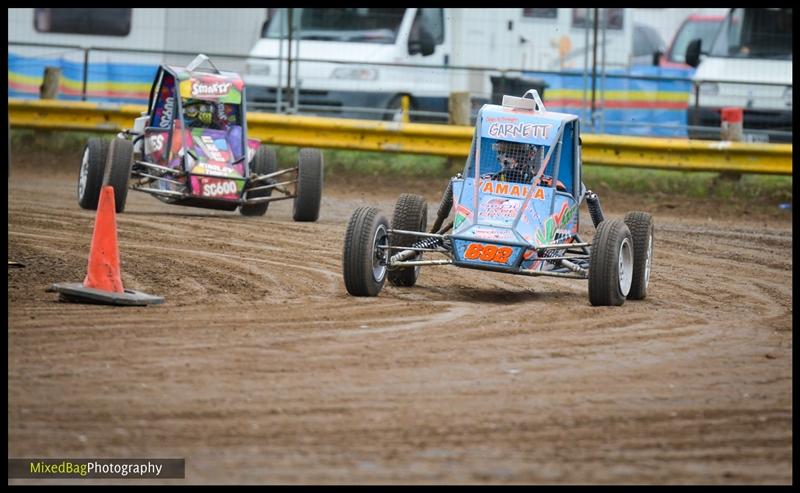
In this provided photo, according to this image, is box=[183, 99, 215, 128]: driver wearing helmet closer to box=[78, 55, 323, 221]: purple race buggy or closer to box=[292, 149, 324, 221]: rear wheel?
box=[78, 55, 323, 221]: purple race buggy

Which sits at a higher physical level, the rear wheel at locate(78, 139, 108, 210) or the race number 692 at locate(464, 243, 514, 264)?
the rear wheel at locate(78, 139, 108, 210)

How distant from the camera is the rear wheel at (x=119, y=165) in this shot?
44.3ft

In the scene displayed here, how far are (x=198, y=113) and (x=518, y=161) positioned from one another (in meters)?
5.39

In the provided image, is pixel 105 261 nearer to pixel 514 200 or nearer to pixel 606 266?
pixel 514 200

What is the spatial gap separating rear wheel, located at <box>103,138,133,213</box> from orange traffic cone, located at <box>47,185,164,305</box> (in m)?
4.73

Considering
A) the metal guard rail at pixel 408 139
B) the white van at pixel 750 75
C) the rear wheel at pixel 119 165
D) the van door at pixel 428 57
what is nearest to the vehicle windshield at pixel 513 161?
the rear wheel at pixel 119 165

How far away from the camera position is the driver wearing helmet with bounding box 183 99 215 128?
14.4m

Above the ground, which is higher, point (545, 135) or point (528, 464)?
point (545, 135)

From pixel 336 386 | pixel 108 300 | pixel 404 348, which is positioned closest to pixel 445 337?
pixel 404 348

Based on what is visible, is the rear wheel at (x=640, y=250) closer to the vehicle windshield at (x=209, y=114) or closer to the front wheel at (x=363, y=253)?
the front wheel at (x=363, y=253)

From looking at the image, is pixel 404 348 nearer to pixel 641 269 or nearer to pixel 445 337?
pixel 445 337

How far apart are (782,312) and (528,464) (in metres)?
4.73

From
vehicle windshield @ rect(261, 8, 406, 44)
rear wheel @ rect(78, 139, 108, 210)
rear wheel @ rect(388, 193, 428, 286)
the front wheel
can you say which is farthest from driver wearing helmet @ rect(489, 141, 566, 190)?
vehicle windshield @ rect(261, 8, 406, 44)

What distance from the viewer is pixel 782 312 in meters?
9.53
